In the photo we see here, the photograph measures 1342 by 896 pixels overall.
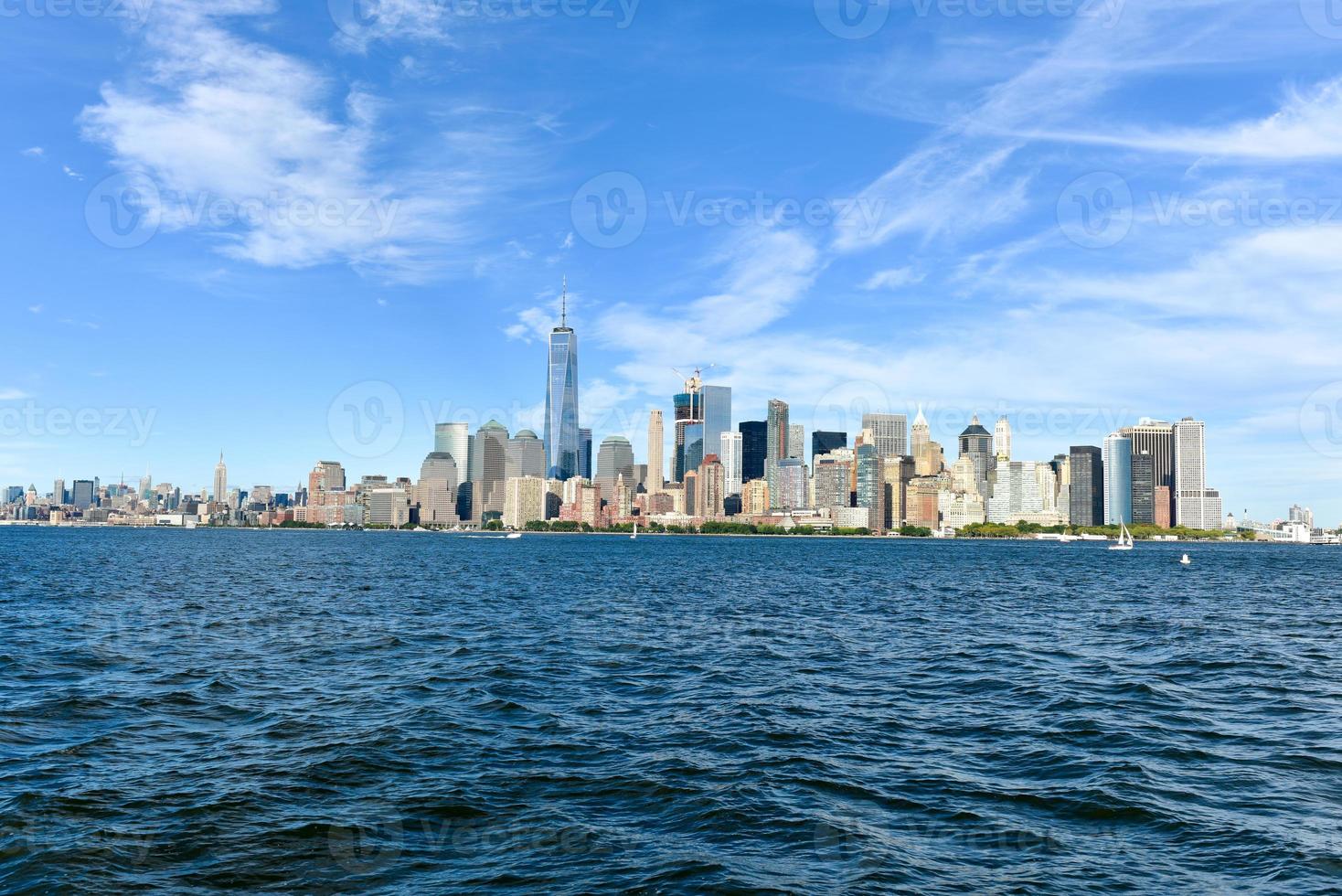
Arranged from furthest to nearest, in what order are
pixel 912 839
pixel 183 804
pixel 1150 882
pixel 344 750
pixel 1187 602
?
1. pixel 1187 602
2. pixel 344 750
3. pixel 183 804
4. pixel 912 839
5. pixel 1150 882

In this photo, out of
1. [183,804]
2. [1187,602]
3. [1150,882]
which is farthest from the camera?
[1187,602]

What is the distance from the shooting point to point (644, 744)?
25.3 meters

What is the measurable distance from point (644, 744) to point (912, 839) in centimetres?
923

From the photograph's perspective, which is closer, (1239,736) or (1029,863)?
(1029,863)

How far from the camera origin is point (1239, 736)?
27.2 m

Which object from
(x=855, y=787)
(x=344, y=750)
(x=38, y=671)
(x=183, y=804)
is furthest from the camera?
(x=38, y=671)

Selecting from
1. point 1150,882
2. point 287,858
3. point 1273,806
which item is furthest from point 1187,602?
point 287,858

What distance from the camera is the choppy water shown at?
16516 millimetres

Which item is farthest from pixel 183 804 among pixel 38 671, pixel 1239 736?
pixel 1239 736

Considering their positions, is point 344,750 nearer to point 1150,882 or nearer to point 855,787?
point 855,787

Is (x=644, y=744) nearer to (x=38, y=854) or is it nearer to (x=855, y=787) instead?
(x=855, y=787)

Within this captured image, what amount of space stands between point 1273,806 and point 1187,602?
2581 inches

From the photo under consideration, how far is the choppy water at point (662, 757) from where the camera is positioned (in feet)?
54.2

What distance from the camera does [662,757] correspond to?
23.9 m
